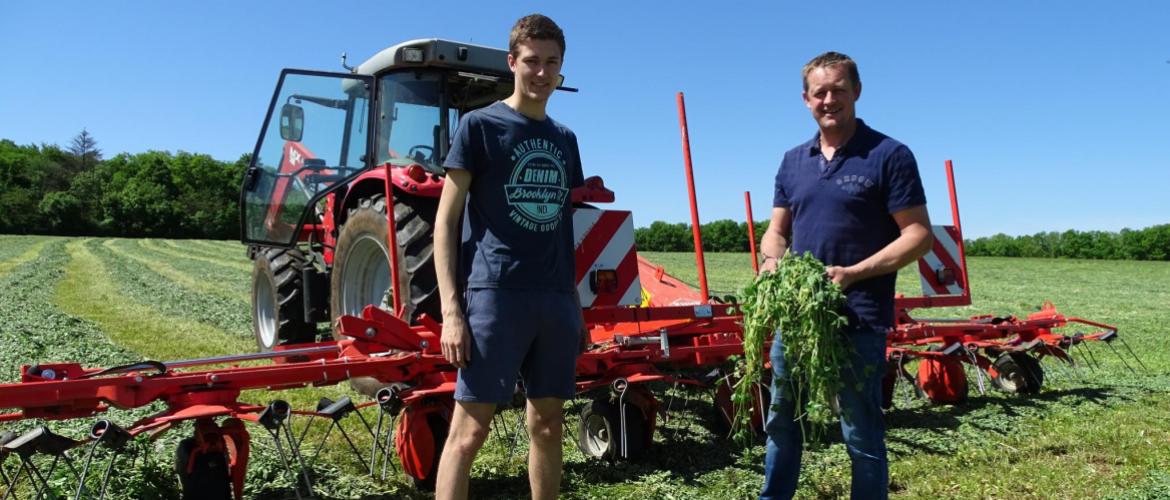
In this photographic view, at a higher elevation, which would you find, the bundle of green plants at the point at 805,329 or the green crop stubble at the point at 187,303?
the green crop stubble at the point at 187,303

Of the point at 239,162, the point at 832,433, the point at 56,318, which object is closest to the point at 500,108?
the point at 832,433

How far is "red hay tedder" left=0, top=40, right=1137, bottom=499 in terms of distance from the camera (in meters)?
3.11

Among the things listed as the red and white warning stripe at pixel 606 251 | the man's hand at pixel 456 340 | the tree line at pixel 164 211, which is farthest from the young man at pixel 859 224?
the tree line at pixel 164 211

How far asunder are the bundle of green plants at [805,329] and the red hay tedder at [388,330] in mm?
720

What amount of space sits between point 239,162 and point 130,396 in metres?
84.7

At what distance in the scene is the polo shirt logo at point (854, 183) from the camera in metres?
2.56

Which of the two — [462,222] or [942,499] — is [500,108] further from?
[942,499]

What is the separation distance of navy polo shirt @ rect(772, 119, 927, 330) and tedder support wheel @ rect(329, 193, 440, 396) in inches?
102

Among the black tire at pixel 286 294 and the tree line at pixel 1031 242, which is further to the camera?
the tree line at pixel 1031 242

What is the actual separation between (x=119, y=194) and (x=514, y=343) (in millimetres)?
66243

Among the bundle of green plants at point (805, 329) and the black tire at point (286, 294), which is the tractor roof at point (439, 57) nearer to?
the black tire at point (286, 294)

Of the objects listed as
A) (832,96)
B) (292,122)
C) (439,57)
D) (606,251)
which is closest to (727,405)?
(606,251)

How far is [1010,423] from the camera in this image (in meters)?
4.88

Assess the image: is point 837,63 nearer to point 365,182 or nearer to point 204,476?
point 204,476
